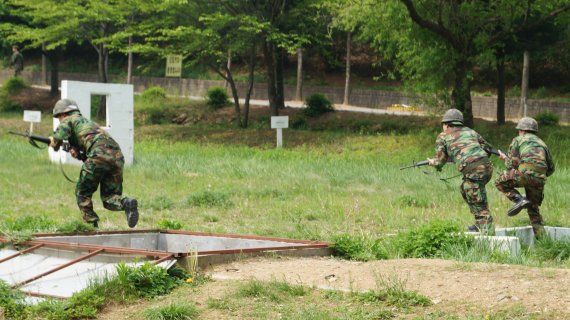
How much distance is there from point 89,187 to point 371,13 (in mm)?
18695

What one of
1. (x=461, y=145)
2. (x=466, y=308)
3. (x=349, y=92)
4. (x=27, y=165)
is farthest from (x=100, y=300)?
(x=349, y=92)

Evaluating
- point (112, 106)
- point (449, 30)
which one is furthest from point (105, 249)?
point (449, 30)

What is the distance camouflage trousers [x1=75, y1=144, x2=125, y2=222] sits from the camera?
14039 mm

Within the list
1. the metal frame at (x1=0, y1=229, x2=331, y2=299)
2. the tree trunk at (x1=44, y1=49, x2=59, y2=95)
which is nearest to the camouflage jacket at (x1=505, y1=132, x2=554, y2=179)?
the metal frame at (x1=0, y1=229, x2=331, y2=299)

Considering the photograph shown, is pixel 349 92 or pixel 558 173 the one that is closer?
pixel 558 173

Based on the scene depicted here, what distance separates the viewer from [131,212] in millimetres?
13703

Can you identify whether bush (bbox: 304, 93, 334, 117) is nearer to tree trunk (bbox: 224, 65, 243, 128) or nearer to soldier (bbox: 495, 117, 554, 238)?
tree trunk (bbox: 224, 65, 243, 128)

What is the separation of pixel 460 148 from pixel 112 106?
13.8 meters

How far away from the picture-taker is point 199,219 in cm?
1672

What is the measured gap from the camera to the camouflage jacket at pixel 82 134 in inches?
554

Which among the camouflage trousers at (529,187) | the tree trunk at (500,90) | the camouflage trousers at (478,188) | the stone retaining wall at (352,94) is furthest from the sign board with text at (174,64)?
the camouflage trousers at (478,188)

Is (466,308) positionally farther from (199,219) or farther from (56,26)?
(56,26)

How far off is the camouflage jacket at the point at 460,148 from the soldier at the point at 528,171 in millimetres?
451

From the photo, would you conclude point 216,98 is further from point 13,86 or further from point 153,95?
point 13,86
